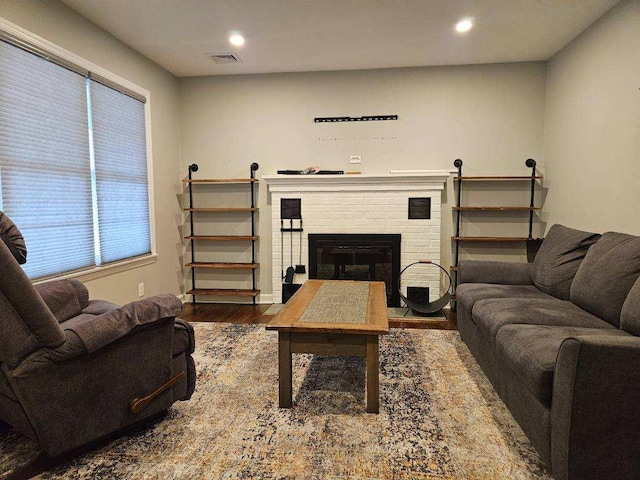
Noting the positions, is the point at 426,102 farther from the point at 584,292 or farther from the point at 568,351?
the point at 568,351

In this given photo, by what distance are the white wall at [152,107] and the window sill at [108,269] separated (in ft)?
0.15

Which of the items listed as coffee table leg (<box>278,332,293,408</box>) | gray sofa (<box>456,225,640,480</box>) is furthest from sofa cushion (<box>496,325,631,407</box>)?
coffee table leg (<box>278,332,293,408</box>)

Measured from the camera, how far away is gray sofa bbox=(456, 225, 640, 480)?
1475mm

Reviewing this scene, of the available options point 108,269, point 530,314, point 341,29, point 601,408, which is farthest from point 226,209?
point 601,408

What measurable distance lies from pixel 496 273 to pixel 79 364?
9.96 ft

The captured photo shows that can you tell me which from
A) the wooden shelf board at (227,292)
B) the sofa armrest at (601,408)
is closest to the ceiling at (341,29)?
the wooden shelf board at (227,292)

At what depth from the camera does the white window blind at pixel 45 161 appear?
255 cm

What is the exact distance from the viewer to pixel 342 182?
14.9ft

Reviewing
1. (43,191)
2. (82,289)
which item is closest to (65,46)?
(43,191)

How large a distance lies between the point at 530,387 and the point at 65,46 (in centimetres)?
379

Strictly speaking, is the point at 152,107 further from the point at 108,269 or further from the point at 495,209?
the point at 495,209

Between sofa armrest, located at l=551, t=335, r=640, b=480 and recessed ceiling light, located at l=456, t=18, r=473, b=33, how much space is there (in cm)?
284

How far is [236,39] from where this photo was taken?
3.65 metres

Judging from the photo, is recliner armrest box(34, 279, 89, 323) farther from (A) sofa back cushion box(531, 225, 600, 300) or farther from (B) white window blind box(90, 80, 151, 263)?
(A) sofa back cushion box(531, 225, 600, 300)
